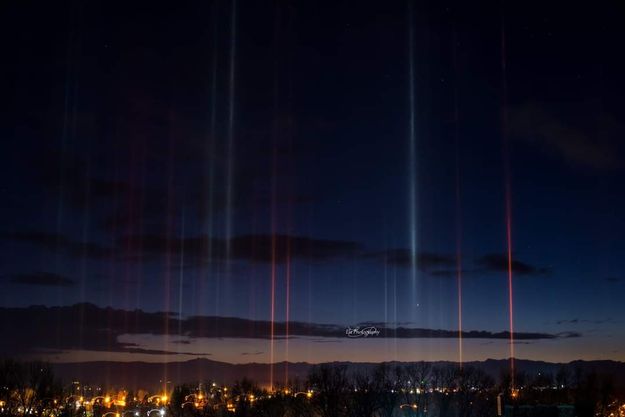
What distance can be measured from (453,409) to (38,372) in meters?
52.8

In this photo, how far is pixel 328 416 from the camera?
69500 mm

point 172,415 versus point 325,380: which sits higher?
point 325,380

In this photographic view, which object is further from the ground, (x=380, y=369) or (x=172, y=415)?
(x=380, y=369)

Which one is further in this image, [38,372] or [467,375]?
[467,375]

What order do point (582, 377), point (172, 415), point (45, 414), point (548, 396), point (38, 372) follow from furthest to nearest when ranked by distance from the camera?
1. point (582, 377)
2. point (172, 415)
3. point (548, 396)
4. point (38, 372)
5. point (45, 414)

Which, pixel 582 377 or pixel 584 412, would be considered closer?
pixel 584 412

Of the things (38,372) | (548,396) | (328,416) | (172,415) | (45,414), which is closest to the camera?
(328,416)

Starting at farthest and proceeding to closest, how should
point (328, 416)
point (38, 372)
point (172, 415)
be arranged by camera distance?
point (172, 415)
point (38, 372)
point (328, 416)

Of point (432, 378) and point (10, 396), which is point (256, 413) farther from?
point (432, 378)

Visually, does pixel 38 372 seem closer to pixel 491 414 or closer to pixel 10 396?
pixel 10 396

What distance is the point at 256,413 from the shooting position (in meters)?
82.7

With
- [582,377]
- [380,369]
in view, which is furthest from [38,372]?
[582,377]

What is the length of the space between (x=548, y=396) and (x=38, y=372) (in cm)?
6371

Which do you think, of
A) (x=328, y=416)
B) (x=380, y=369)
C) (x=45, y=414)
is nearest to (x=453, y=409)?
(x=380, y=369)
